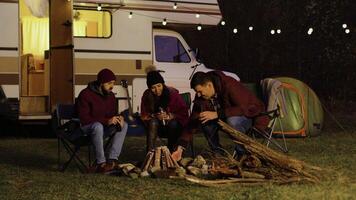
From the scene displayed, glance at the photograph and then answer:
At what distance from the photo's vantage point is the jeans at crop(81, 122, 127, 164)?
655cm

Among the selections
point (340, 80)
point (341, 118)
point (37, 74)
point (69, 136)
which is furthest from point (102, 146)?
point (340, 80)

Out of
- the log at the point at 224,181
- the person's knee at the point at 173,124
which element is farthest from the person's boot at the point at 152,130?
the log at the point at 224,181

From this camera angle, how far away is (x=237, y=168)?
582 centimetres

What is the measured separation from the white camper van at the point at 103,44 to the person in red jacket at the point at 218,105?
3.86 meters

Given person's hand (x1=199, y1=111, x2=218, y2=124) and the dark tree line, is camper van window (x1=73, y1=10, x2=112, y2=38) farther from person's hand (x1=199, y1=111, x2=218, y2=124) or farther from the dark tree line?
the dark tree line

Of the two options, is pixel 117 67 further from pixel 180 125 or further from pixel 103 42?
pixel 180 125

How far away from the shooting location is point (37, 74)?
1128 cm

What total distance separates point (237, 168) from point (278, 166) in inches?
13.5

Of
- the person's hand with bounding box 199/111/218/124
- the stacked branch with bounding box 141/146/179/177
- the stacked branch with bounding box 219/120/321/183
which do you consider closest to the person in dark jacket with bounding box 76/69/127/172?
the stacked branch with bounding box 141/146/179/177

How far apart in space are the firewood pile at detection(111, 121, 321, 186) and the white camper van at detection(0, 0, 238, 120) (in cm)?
408

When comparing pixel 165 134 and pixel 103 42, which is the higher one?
pixel 103 42

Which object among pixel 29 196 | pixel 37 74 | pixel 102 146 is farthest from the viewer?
pixel 37 74

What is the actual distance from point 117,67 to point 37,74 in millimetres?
1602

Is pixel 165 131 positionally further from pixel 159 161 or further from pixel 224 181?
pixel 224 181
